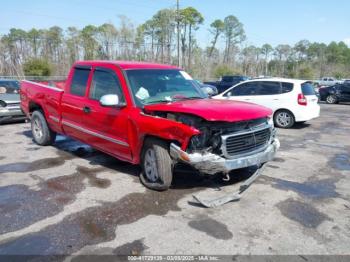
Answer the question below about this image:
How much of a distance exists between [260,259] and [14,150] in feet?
20.3

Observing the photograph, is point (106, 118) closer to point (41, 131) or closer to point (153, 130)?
point (153, 130)

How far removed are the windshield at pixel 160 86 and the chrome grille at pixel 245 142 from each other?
1.27 metres

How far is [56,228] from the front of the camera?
3754mm

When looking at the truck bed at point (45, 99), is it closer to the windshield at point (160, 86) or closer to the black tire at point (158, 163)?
the windshield at point (160, 86)

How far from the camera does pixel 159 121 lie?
4.55 m

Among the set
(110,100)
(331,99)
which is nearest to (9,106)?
(110,100)

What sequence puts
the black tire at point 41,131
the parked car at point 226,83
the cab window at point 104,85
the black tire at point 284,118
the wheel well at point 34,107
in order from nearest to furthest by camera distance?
1. the cab window at point 104,85
2. the black tire at point 41,131
3. the wheel well at point 34,107
4. the black tire at point 284,118
5. the parked car at point 226,83

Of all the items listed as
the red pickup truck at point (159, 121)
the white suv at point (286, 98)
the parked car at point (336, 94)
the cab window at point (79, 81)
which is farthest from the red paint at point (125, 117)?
the parked car at point (336, 94)

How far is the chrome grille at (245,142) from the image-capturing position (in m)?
4.38

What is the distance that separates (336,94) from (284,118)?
496 inches

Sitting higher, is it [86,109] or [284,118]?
[86,109]

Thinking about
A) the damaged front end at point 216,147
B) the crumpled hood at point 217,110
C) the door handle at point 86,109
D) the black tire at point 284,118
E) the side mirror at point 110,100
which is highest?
the side mirror at point 110,100

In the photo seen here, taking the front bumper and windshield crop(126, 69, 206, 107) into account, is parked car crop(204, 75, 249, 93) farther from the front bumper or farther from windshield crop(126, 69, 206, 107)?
the front bumper

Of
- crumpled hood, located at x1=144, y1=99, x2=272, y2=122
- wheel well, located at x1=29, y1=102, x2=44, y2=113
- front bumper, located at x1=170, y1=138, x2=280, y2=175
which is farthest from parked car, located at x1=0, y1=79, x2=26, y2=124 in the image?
front bumper, located at x1=170, y1=138, x2=280, y2=175
